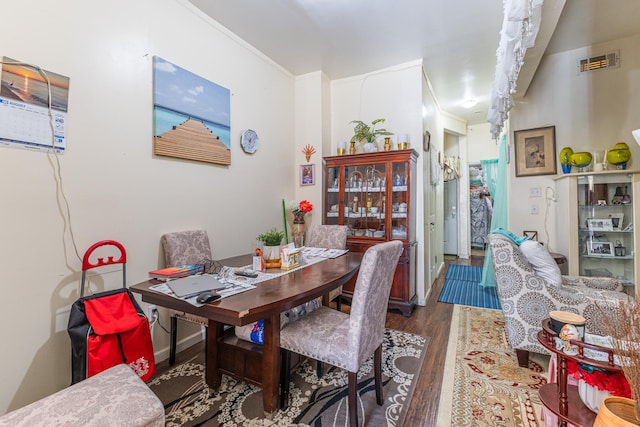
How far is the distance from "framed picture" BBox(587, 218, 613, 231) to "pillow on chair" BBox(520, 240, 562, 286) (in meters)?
1.33

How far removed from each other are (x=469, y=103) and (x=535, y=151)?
5.60 feet

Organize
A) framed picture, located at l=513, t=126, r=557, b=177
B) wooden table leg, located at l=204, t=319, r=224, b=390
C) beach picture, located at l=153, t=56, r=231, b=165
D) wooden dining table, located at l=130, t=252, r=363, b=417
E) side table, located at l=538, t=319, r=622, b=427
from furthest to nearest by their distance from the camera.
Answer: framed picture, located at l=513, t=126, r=557, b=177
beach picture, located at l=153, t=56, r=231, b=165
wooden table leg, located at l=204, t=319, r=224, b=390
wooden dining table, located at l=130, t=252, r=363, b=417
side table, located at l=538, t=319, r=622, b=427

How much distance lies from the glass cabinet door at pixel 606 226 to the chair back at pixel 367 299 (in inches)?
104

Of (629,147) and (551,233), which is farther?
(551,233)

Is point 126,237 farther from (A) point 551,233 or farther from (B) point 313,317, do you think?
(A) point 551,233

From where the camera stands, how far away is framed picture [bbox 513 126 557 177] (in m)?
3.32

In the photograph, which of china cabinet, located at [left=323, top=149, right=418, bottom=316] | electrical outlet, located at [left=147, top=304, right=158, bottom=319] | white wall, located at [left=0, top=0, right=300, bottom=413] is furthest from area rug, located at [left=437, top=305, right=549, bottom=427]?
white wall, located at [left=0, top=0, right=300, bottom=413]

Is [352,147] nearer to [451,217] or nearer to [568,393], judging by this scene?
[568,393]

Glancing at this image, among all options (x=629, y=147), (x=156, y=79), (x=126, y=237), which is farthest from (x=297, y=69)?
(x=629, y=147)

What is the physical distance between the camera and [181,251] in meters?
2.20

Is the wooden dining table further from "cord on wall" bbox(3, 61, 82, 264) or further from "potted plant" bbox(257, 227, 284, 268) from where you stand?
"cord on wall" bbox(3, 61, 82, 264)

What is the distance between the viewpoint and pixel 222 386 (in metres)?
1.84

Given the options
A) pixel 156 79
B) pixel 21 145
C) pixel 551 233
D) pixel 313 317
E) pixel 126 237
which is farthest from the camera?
pixel 551 233

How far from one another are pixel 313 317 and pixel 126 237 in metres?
1.43
